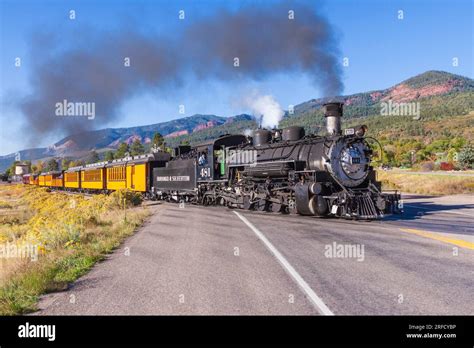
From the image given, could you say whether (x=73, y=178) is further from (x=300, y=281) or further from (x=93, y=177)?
(x=300, y=281)

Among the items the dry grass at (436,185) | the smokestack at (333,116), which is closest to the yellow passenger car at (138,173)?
the smokestack at (333,116)

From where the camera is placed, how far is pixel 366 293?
6.73 metres

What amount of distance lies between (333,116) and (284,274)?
11.9 metres

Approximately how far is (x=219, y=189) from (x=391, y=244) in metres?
14.7

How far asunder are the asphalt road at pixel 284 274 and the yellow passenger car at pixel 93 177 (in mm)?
35813

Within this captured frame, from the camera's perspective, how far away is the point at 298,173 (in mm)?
18719

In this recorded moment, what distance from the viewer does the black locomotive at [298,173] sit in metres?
17.2

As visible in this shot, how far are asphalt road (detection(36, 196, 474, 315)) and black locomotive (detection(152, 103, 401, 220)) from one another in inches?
116

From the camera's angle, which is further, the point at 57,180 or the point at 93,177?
the point at 57,180

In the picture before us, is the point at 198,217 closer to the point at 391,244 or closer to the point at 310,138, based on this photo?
the point at 310,138

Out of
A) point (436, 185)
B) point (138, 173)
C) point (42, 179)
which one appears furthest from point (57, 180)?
point (436, 185)

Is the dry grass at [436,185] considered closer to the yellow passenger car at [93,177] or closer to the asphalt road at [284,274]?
the asphalt road at [284,274]

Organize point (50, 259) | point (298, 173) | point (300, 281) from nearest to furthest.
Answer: point (300, 281) < point (50, 259) < point (298, 173)
